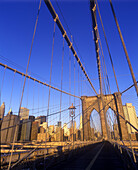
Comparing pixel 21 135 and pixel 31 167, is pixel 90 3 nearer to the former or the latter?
pixel 31 167

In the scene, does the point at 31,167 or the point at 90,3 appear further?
the point at 90,3

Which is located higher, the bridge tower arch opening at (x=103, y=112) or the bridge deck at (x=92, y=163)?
the bridge tower arch opening at (x=103, y=112)

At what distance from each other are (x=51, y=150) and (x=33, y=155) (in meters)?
0.74

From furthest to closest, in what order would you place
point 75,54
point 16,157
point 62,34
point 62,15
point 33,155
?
point 75,54 < point 62,34 < point 62,15 < point 33,155 < point 16,157

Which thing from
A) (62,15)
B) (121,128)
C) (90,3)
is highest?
(90,3)

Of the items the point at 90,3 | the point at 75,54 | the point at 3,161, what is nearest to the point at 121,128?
the point at 75,54

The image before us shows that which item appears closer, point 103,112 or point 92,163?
point 92,163

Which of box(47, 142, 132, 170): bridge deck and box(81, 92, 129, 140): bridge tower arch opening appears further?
box(81, 92, 129, 140): bridge tower arch opening

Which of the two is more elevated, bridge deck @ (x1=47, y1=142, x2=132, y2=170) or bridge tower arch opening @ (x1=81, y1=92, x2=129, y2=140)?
bridge tower arch opening @ (x1=81, y1=92, x2=129, y2=140)

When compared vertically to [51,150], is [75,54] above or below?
above

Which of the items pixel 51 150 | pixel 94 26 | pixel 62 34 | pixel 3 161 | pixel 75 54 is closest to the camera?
pixel 3 161

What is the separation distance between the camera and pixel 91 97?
1177 inches

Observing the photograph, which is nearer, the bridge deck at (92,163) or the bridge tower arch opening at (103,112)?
the bridge deck at (92,163)

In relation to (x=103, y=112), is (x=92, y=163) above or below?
below
